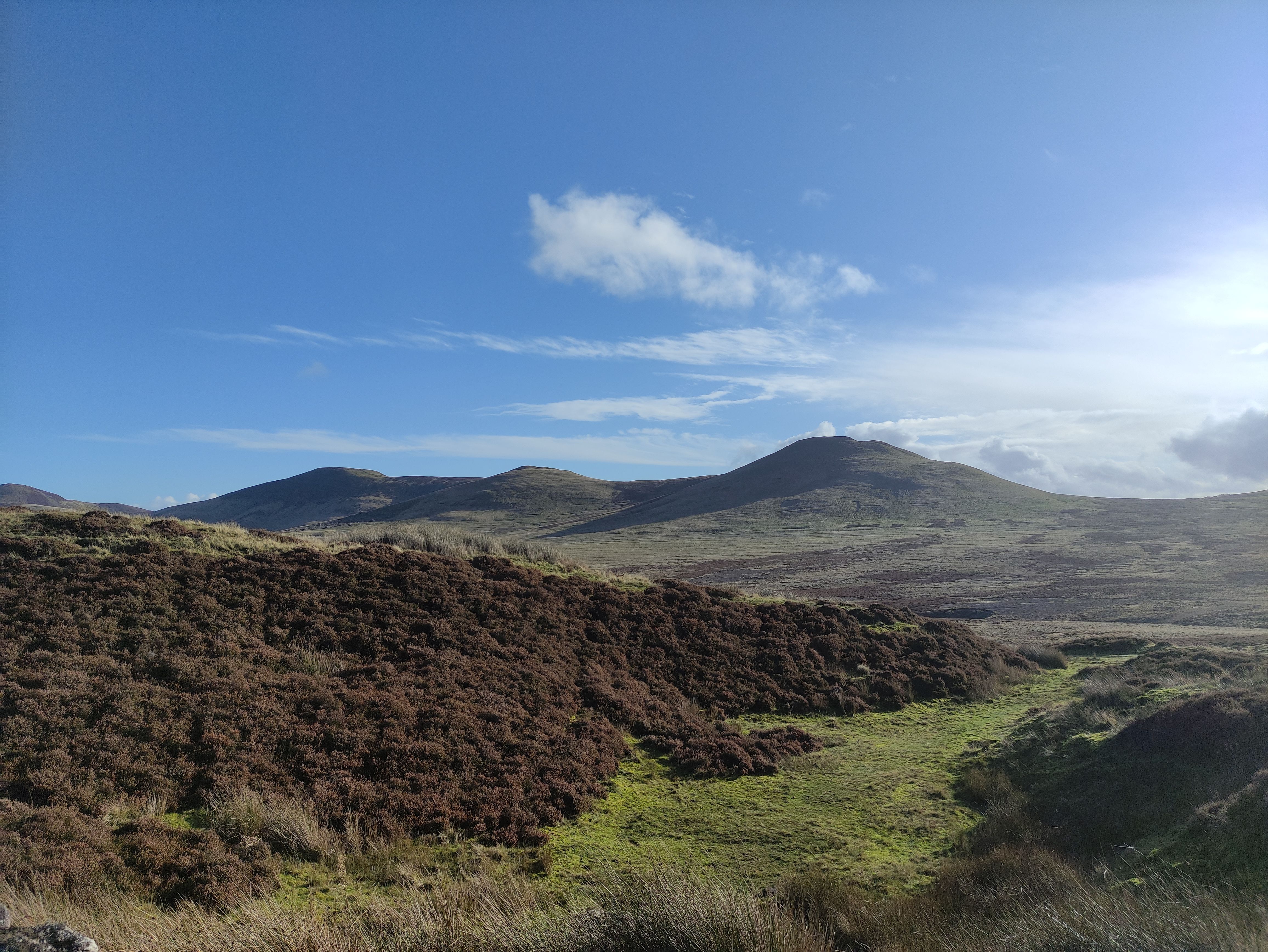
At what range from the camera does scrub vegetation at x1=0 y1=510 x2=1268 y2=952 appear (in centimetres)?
512

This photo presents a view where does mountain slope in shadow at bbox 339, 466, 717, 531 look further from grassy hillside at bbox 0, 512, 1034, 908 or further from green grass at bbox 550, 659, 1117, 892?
green grass at bbox 550, 659, 1117, 892

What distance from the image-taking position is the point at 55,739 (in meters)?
8.31

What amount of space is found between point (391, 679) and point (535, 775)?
3472 mm

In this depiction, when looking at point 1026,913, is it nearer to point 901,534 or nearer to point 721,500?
point 901,534

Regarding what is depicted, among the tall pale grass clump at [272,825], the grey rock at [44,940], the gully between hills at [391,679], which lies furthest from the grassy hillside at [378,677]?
the grey rock at [44,940]

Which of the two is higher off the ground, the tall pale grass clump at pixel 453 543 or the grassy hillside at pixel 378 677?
the tall pale grass clump at pixel 453 543

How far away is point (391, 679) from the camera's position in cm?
1195

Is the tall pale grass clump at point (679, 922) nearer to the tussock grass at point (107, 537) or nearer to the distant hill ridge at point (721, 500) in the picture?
the tussock grass at point (107, 537)

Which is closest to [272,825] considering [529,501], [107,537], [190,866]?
Answer: [190,866]

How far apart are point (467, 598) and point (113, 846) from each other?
925cm

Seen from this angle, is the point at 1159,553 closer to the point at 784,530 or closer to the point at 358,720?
the point at 784,530

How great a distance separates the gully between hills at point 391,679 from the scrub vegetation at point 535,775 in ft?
0.22

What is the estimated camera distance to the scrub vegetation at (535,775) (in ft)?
16.8

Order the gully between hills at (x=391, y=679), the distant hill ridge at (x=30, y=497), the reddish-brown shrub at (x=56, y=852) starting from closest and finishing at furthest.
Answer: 1. the reddish-brown shrub at (x=56, y=852)
2. the gully between hills at (x=391, y=679)
3. the distant hill ridge at (x=30, y=497)
